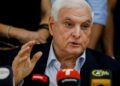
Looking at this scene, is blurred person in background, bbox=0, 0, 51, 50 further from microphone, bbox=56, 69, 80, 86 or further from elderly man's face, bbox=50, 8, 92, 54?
microphone, bbox=56, 69, 80, 86

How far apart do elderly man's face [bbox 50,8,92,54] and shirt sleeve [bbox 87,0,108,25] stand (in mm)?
711

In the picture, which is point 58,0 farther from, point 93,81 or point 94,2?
point 93,81

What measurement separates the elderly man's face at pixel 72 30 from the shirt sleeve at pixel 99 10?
0.71 metres

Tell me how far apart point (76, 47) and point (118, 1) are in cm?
111

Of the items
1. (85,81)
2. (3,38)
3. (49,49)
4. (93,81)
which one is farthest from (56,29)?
(93,81)

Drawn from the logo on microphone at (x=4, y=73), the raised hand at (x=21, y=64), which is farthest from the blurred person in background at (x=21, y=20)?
the logo on microphone at (x=4, y=73)

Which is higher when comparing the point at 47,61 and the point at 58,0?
the point at 58,0

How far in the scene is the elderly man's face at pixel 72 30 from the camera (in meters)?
2.57

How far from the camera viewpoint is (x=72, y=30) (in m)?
2.58

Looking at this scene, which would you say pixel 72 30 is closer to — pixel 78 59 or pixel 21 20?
pixel 78 59

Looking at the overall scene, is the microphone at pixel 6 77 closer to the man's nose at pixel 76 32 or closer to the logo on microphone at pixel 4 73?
the logo on microphone at pixel 4 73

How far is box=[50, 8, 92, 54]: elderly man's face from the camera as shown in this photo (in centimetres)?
257

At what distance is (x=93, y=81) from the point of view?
6.43ft

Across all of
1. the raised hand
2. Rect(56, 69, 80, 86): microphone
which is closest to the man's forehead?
the raised hand
